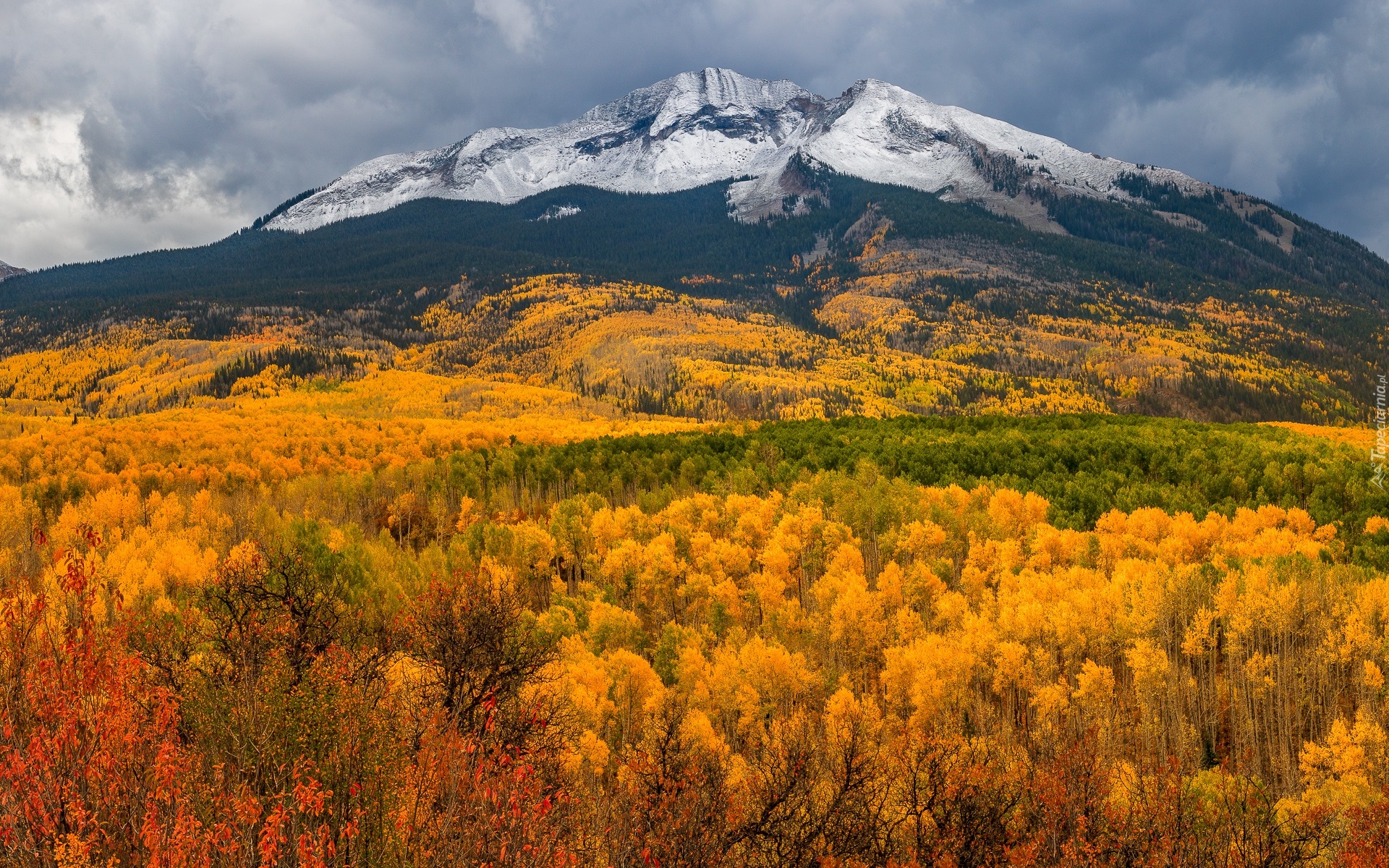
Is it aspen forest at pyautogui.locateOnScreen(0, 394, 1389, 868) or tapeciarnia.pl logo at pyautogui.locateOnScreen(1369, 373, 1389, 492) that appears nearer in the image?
aspen forest at pyautogui.locateOnScreen(0, 394, 1389, 868)

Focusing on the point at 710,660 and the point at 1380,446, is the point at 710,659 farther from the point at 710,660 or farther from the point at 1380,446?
the point at 1380,446

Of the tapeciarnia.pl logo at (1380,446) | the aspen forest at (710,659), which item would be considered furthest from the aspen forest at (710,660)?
the tapeciarnia.pl logo at (1380,446)

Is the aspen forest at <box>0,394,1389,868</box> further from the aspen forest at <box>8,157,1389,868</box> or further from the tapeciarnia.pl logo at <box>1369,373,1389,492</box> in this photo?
the tapeciarnia.pl logo at <box>1369,373,1389,492</box>

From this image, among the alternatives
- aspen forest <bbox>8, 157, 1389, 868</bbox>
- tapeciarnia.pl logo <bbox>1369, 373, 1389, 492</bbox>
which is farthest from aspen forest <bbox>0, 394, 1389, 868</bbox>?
tapeciarnia.pl logo <bbox>1369, 373, 1389, 492</bbox>

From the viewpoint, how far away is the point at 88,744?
2327cm

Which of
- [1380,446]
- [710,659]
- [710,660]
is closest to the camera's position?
[710,660]

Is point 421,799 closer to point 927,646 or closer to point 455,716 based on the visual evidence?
point 455,716

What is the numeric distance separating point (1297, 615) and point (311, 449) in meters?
132

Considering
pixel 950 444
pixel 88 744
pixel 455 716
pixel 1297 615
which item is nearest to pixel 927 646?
pixel 1297 615

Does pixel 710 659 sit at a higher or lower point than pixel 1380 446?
lower

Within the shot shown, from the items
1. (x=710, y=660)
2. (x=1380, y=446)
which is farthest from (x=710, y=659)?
(x=1380, y=446)

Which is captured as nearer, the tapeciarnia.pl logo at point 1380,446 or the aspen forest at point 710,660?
the aspen forest at point 710,660

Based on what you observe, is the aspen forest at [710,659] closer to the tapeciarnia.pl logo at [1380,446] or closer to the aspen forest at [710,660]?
the aspen forest at [710,660]

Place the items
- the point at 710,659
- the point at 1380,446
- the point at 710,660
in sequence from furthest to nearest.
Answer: the point at 1380,446
the point at 710,659
the point at 710,660
